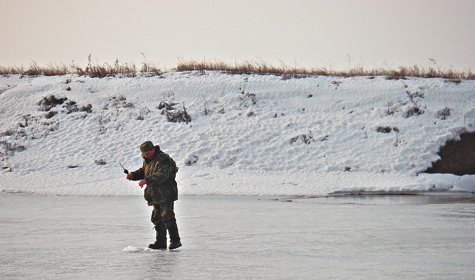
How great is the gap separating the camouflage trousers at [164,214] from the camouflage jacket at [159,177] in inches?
3.3

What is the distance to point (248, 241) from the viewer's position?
889cm

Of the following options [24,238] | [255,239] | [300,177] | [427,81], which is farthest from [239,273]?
[427,81]

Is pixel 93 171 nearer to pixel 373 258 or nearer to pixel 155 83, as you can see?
pixel 155 83

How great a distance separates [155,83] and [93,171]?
25.8 ft

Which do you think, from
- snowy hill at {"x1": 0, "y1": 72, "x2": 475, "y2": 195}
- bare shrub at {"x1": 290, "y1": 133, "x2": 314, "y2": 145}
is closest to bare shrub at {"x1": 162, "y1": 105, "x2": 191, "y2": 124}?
snowy hill at {"x1": 0, "y1": 72, "x2": 475, "y2": 195}

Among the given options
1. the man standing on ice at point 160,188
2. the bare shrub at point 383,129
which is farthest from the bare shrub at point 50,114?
the man standing on ice at point 160,188

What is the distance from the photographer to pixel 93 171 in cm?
2112

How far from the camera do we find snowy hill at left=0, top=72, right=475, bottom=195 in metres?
19.5

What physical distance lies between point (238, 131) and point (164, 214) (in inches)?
620

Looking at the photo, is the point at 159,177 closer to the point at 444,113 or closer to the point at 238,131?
the point at 238,131

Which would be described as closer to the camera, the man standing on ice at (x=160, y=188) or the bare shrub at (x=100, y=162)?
the man standing on ice at (x=160, y=188)

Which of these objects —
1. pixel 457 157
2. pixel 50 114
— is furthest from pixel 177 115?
pixel 457 157

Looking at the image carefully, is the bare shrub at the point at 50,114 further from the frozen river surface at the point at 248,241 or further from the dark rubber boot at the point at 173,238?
the dark rubber boot at the point at 173,238

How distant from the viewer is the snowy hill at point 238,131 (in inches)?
767
